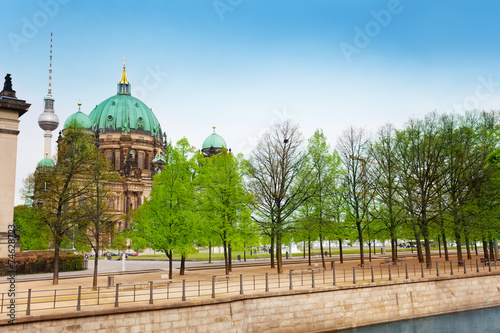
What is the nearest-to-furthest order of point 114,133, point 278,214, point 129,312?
point 129,312 < point 278,214 < point 114,133

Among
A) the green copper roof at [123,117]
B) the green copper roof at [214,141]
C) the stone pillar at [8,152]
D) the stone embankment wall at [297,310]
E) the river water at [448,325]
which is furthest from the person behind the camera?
the green copper roof at [214,141]

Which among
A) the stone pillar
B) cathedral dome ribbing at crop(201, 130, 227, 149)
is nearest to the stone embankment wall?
the stone pillar

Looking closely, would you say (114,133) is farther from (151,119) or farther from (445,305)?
(445,305)

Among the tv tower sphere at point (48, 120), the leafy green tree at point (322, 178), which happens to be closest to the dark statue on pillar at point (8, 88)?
the leafy green tree at point (322, 178)

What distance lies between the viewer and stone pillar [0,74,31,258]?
36656mm

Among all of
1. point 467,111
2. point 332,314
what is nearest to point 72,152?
point 332,314

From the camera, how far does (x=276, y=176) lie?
119 feet

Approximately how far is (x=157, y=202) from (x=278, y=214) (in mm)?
10193

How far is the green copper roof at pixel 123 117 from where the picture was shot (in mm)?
120625

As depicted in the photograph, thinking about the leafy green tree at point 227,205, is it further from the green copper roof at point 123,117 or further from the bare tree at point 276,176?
the green copper roof at point 123,117

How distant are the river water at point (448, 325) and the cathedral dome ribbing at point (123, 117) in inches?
4190

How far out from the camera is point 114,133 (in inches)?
4702

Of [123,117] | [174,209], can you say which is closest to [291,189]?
[174,209]

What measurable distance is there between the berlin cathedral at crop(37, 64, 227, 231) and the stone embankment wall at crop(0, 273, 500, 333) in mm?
94294
